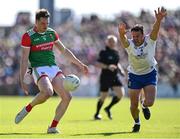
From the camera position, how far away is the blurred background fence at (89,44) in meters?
38.4

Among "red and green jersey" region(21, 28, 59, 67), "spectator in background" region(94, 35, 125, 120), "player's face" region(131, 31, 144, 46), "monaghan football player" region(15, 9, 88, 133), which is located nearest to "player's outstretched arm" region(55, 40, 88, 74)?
"monaghan football player" region(15, 9, 88, 133)

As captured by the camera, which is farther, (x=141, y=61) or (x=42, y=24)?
(x=141, y=61)

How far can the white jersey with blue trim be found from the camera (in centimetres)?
1497

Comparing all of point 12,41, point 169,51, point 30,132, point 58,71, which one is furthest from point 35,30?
point 12,41

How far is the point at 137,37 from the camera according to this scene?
14.8 metres

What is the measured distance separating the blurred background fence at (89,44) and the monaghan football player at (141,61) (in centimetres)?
2231

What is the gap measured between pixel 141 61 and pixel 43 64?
2.04 meters

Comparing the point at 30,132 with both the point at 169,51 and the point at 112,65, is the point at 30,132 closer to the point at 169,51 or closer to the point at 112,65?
the point at 112,65

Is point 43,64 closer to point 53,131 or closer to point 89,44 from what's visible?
point 53,131

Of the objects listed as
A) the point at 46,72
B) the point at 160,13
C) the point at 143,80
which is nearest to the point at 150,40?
the point at 160,13

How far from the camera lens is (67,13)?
44969 millimetres

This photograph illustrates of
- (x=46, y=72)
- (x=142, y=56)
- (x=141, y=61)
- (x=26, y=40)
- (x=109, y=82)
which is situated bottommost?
(x=109, y=82)

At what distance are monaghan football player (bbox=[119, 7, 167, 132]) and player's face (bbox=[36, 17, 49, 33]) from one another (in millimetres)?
1536

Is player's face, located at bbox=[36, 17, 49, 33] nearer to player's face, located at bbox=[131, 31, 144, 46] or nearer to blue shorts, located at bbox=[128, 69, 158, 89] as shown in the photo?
player's face, located at bbox=[131, 31, 144, 46]
